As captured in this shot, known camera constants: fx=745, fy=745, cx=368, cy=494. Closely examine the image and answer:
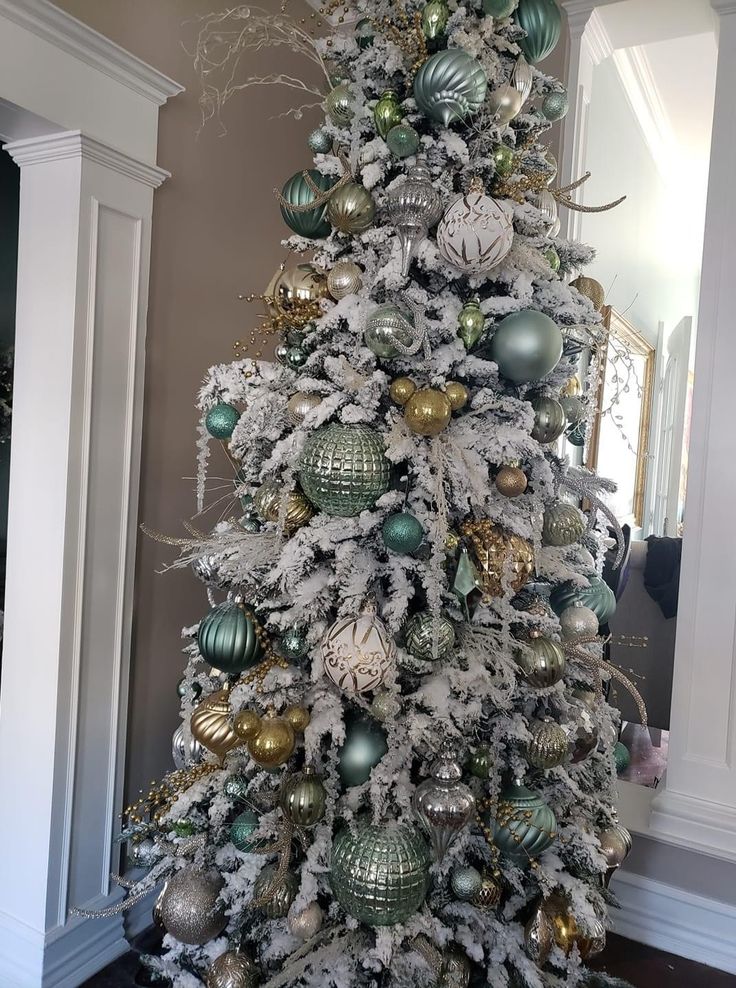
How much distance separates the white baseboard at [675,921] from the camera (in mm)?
1917

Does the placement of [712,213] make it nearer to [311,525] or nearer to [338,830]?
[311,525]

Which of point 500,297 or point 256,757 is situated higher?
point 500,297

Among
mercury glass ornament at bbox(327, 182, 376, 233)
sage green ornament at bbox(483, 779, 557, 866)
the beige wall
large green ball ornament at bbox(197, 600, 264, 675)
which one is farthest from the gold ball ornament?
the beige wall

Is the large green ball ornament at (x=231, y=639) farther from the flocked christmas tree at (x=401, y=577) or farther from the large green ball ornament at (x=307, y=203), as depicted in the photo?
the large green ball ornament at (x=307, y=203)

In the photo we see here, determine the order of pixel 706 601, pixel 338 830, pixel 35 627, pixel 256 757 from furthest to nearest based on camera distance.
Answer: pixel 706 601, pixel 35 627, pixel 338 830, pixel 256 757

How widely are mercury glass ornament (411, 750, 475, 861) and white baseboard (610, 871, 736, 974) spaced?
1.08 meters

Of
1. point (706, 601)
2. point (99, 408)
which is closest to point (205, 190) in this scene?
point (99, 408)

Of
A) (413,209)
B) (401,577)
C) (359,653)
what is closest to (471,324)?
(413,209)

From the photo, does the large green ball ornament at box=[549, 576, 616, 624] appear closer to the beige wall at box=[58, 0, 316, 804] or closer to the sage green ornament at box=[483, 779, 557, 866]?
the sage green ornament at box=[483, 779, 557, 866]

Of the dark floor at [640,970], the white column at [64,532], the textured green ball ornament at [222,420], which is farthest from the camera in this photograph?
the dark floor at [640,970]

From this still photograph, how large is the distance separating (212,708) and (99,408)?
0.81 meters

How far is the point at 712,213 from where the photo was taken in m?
1.98

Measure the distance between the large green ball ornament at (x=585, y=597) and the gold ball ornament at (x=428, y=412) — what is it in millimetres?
521

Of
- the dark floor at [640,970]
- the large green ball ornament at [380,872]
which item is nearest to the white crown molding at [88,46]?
the large green ball ornament at [380,872]
